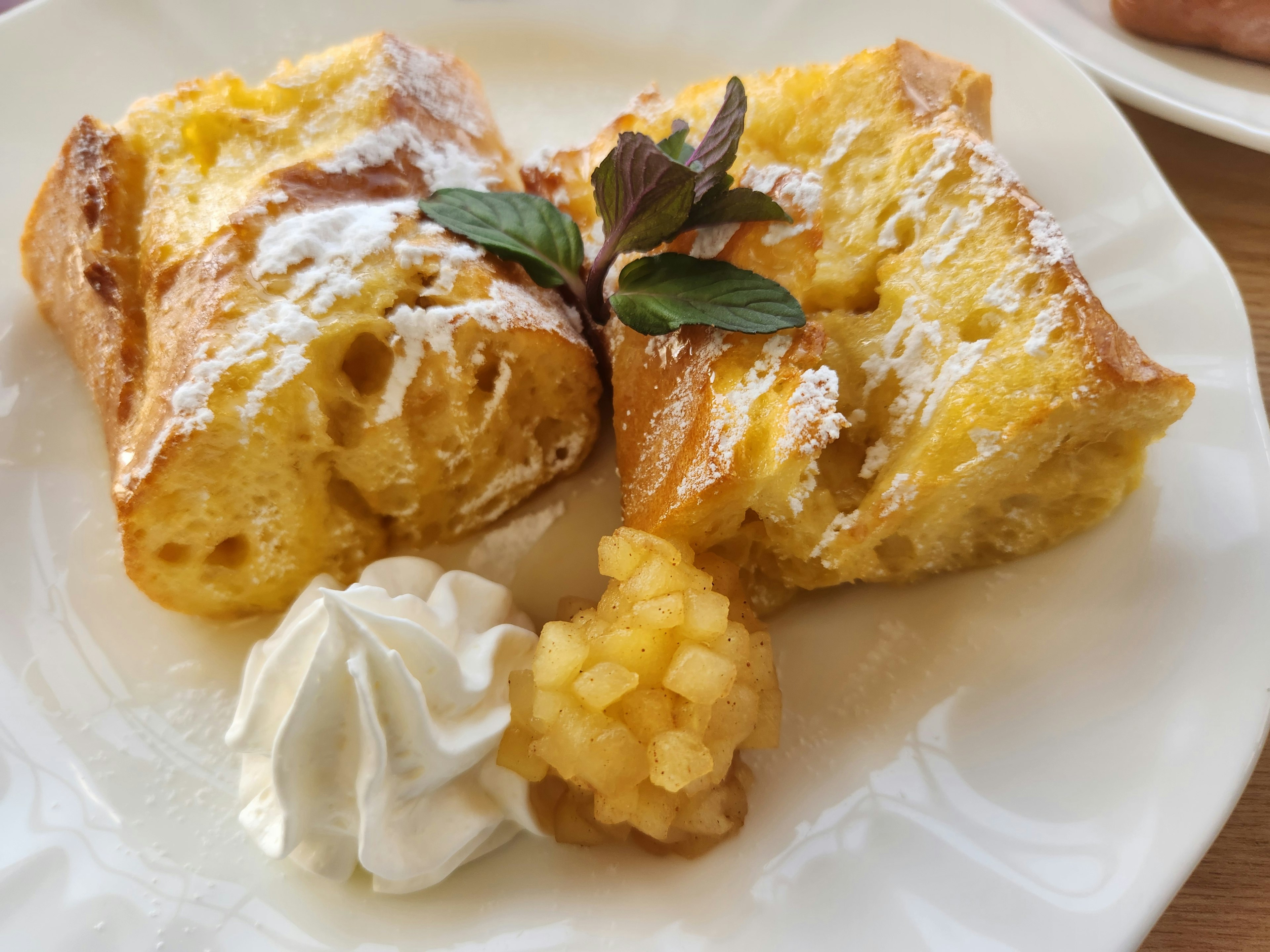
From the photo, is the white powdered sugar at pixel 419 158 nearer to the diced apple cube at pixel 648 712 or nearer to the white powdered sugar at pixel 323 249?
the white powdered sugar at pixel 323 249

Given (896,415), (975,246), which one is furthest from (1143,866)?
(975,246)

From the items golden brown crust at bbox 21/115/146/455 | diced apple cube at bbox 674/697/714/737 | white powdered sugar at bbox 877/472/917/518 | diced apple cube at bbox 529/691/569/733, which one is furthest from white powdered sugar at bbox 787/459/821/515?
golden brown crust at bbox 21/115/146/455

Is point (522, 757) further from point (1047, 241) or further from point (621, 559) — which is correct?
point (1047, 241)

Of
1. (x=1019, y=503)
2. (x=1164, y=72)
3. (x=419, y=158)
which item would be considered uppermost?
(x=1164, y=72)

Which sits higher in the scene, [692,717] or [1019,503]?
[1019,503]

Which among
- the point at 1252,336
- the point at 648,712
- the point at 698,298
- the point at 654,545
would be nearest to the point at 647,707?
the point at 648,712

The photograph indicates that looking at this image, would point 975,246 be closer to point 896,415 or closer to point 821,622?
point 896,415

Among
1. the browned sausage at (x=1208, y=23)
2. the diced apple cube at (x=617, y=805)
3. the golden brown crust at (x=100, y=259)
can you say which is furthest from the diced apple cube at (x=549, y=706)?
the browned sausage at (x=1208, y=23)
